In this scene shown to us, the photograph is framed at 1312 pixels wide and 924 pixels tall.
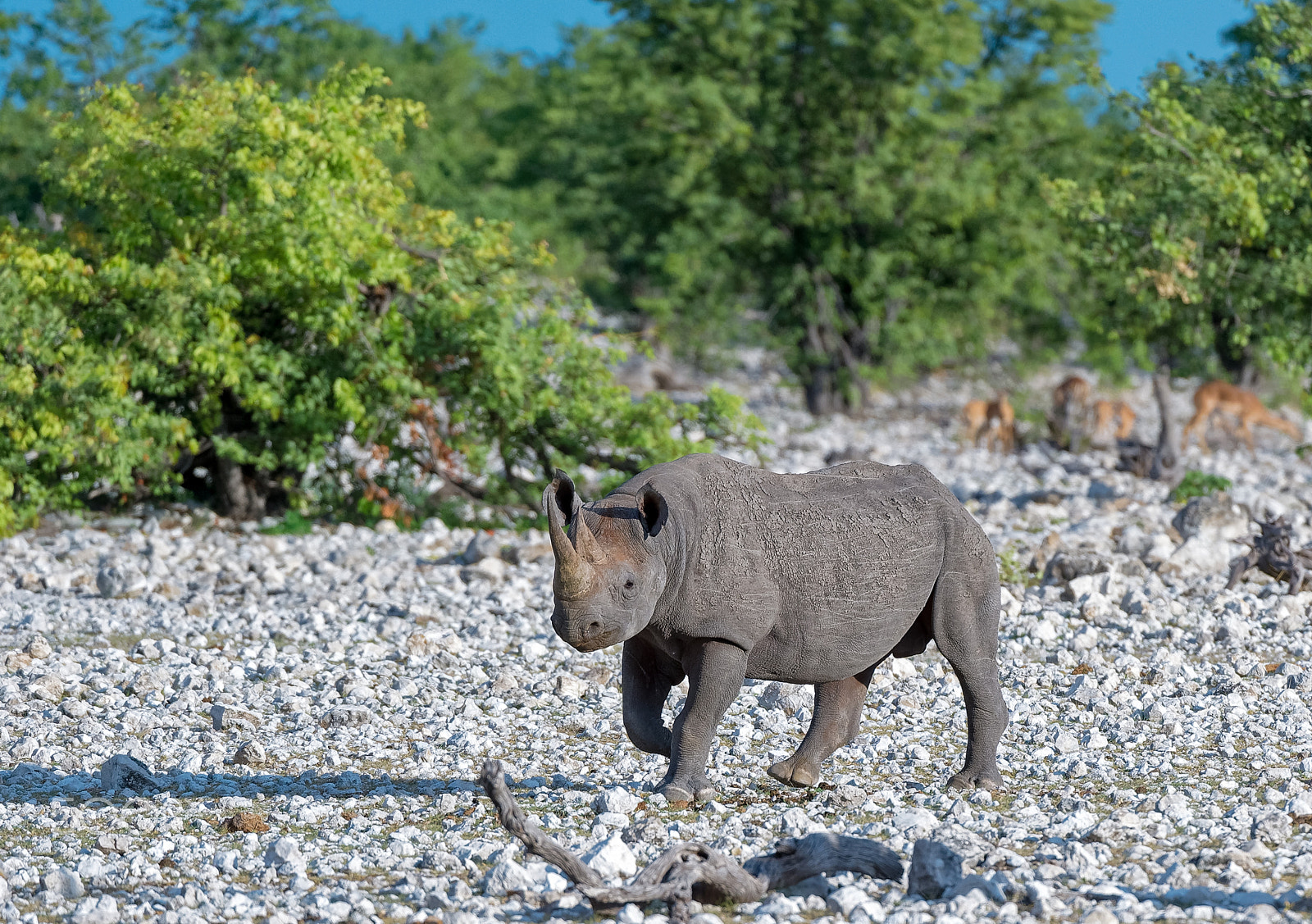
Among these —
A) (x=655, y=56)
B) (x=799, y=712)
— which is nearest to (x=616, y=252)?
(x=655, y=56)

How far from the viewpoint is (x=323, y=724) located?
7973 millimetres

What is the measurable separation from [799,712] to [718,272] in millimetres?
22084

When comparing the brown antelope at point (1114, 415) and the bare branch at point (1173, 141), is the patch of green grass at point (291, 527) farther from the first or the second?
the brown antelope at point (1114, 415)

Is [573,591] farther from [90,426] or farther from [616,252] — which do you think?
[616,252]

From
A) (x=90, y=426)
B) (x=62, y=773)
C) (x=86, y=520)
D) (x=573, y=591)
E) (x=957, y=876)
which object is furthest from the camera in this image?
(x=86, y=520)

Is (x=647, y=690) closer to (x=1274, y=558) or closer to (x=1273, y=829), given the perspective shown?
(x=1273, y=829)

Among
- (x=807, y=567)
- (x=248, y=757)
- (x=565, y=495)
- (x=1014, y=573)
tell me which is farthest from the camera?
(x=1014, y=573)

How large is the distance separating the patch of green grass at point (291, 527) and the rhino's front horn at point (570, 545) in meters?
9.05

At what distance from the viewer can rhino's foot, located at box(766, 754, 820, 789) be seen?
6.66 meters

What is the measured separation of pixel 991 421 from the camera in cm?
2419

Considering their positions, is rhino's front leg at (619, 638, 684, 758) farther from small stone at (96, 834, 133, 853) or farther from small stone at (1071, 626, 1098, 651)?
small stone at (1071, 626, 1098, 651)

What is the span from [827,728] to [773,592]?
87cm

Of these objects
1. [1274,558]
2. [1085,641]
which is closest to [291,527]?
[1085,641]

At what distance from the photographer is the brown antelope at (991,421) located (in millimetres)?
23016
